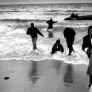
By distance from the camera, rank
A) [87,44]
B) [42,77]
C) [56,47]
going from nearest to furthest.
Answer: [87,44] < [42,77] < [56,47]

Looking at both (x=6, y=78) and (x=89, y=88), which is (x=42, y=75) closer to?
(x=6, y=78)

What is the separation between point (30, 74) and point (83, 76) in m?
2.17

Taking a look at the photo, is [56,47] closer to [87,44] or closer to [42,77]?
[42,77]

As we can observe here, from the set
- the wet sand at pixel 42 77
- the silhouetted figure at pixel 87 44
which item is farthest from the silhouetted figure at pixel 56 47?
the silhouetted figure at pixel 87 44

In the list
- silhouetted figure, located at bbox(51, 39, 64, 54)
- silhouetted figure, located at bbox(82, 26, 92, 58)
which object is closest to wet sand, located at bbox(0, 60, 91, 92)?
silhouetted figure, located at bbox(82, 26, 92, 58)

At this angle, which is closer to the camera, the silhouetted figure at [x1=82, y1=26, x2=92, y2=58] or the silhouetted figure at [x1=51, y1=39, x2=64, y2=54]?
the silhouetted figure at [x1=82, y1=26, x2=92, y2=58]

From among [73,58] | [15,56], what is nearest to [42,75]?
[73,58]

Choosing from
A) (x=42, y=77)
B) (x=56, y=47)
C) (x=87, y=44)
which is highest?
(x=87, y=44)

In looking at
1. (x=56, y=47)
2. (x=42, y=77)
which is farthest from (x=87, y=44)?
(x=56, y=47)

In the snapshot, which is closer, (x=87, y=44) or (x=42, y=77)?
(x=87, y=44)

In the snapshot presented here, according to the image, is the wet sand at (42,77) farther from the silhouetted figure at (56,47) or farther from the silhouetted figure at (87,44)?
the silhouetted figure at (56,47)

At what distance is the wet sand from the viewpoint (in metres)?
6.21

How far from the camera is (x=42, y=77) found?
283 inches

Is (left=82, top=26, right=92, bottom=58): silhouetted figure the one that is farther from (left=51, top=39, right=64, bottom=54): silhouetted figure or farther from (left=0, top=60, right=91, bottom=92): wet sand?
(left=51, top=39, right=64, bottom=54): silhouetted figure
